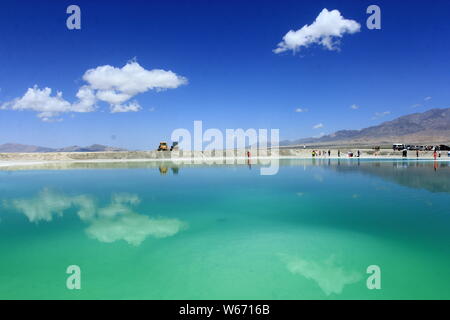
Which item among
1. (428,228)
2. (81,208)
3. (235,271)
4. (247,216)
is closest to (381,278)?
(235,271)

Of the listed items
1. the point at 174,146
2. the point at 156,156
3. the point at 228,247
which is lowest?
the point at 228,247

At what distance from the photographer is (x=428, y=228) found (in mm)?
7090

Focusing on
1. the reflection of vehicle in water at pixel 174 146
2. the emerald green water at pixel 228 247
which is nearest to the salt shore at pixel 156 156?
the reflection of vehicle in water at pixel 174 146

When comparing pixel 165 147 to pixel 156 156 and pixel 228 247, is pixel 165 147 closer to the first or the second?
pixel 156 156

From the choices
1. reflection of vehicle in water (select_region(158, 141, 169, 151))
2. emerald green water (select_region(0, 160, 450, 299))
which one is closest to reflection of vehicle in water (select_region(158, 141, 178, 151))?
reflection of vehicle in water (select_region(158, 141, 169, 151))

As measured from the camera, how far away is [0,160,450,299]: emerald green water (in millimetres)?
4547

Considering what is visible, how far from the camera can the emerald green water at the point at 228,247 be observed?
14.9 ft

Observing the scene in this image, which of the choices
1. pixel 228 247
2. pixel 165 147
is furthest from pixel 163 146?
pixel 228 247

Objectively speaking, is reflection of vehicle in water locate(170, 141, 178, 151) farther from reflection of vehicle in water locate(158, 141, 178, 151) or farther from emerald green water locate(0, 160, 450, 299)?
emerald green water locate(0, 160, 450, 299)

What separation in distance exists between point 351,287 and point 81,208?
8921mm

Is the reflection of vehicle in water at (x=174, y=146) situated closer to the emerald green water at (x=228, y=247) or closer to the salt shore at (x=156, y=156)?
the salt shore at (x=156, y=156)

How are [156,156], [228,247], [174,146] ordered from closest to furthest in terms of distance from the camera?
[228,247] → [156,156] → [174,146]

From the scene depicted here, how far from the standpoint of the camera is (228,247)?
625cm
